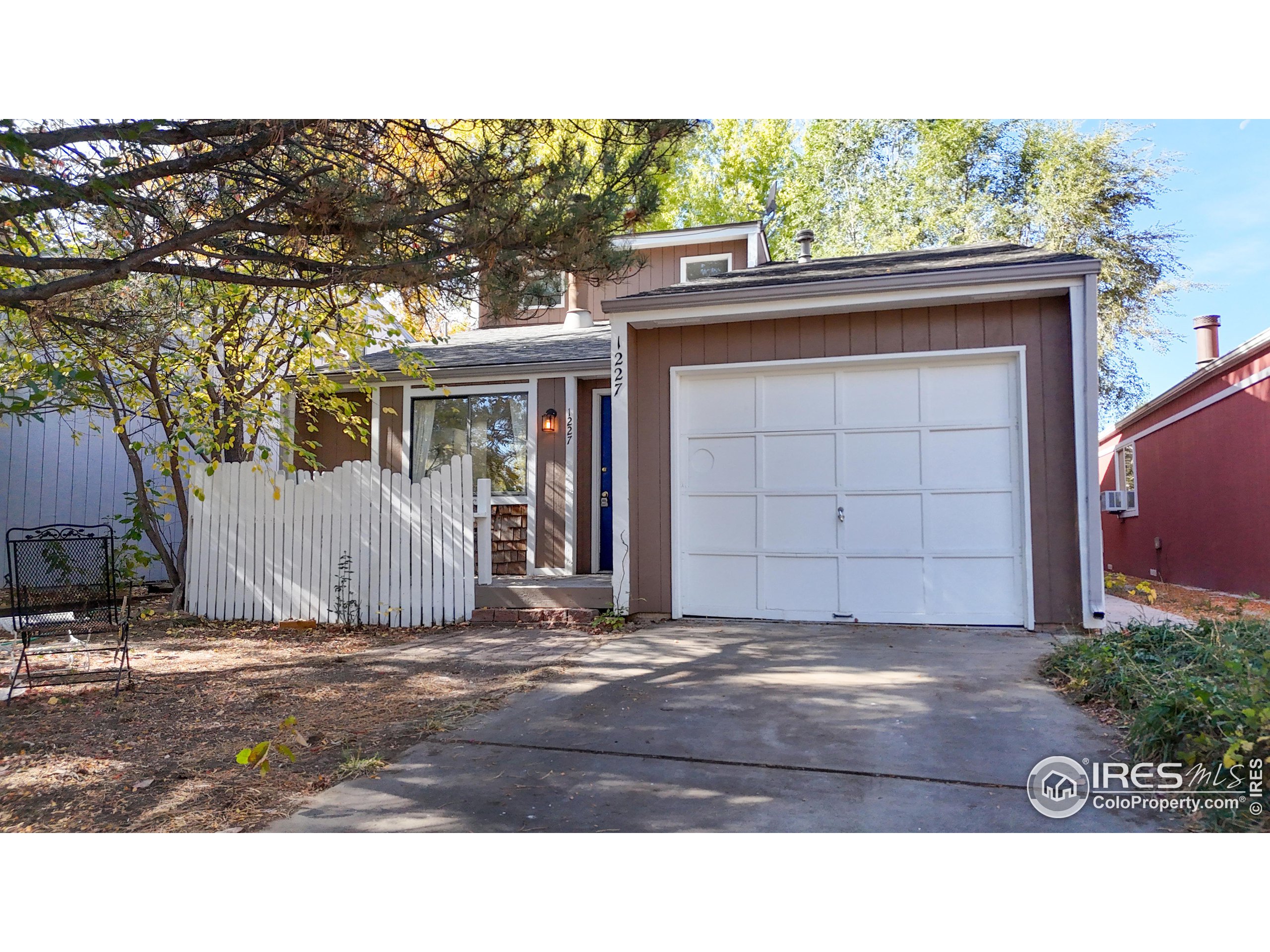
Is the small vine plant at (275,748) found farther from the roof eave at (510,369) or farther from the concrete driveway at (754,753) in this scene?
the roof eave at (510,369)

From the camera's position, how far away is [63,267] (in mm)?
4055

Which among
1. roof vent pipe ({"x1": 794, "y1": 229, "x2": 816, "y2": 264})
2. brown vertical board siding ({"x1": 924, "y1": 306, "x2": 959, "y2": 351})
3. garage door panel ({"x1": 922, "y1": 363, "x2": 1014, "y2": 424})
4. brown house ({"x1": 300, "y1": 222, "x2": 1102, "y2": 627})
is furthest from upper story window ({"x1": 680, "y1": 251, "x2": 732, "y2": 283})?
garage door panel ({"x1": 922, "y1": 363, "x2": 1014, "y2": 424})

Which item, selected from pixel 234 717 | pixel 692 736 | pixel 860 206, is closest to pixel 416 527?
pixel 234 717

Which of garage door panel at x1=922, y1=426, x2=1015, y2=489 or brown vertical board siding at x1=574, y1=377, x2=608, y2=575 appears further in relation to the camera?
brown vertical board siding at x1=574, y1=377, x2=608, y2=575

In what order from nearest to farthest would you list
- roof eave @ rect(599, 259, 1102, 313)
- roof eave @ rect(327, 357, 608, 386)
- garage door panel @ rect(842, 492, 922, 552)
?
roof eave @ rect(599, 259, 1102, 313)
garage door panel @ rect(842, 492, 922, 552)
roof eave @ rect(327, 357, 608, 386)

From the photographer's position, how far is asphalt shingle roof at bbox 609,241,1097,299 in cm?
607

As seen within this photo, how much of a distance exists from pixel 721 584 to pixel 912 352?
2.63 metres

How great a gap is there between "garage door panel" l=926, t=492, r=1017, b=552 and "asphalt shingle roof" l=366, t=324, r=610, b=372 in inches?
169

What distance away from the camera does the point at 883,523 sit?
6.31m

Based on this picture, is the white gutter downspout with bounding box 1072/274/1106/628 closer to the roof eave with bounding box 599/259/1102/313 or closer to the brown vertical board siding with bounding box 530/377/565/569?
the roof eave with bounding box 599/259/1102/313

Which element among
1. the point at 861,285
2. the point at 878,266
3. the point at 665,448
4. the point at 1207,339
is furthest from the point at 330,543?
the point at 1207,339

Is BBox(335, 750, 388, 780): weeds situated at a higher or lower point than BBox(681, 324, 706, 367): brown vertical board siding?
lower

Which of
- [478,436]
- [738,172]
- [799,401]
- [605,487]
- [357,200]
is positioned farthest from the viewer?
[738,172]

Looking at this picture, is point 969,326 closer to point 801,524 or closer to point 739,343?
point 739,343
